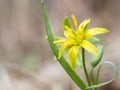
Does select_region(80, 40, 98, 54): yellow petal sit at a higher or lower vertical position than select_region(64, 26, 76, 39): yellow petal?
lower

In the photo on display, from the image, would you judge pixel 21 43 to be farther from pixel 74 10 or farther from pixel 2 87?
pixel 2 87

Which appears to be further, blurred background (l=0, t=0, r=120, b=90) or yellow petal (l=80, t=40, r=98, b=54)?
blurred background (l=0, t=0, r=120, b=90)

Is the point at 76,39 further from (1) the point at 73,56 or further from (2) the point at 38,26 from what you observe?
(2) the point at 38,26

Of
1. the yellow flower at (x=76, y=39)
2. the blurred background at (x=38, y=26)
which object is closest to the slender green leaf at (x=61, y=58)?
the yellow flower at (x=76, y=39)

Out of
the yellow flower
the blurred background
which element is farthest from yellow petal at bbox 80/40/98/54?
the blurred background

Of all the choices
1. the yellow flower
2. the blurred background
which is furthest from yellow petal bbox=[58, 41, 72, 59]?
the blurred background

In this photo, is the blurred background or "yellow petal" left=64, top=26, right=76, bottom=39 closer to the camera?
"yellow petal" left=64, top=26, right=76, bottom=39

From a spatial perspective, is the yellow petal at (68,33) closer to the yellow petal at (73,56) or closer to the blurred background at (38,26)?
the yellow petal at (73,56)

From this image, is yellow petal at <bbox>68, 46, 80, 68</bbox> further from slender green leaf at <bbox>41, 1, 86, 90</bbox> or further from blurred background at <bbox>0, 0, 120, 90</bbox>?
blurred background at <bbox>0, 0, 120, 90</bbox>

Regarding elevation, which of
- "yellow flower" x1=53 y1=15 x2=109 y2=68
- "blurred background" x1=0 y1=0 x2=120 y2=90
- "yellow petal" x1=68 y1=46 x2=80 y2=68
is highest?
"yellow flower" x1=53 y1=15 x2=109 y2=68

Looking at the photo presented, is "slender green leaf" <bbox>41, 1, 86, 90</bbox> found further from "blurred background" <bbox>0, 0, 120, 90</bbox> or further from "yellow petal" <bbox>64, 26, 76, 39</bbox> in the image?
"blurred background" <bbox>0, 0, 120, 90</bbox>
